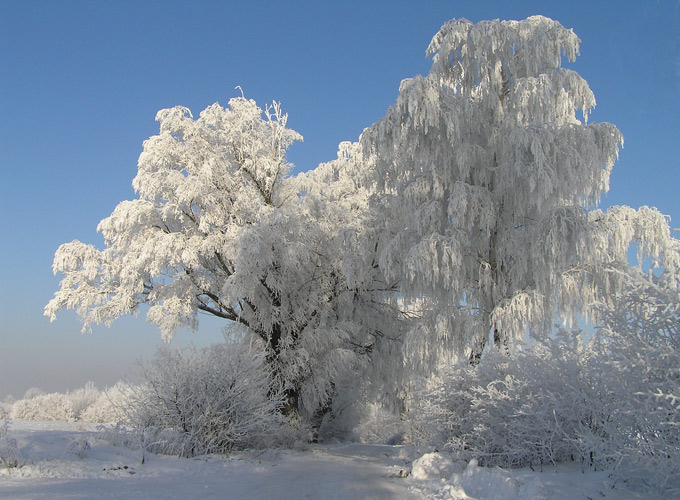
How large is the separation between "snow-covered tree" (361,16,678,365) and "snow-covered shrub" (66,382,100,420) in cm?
1618

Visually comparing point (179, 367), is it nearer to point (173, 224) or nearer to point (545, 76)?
point (173, 224)

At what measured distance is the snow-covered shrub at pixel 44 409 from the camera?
1959cm

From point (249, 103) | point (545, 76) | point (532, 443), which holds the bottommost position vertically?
point (532, 443)

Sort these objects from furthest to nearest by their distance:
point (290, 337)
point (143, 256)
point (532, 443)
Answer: point (290, 337) → point (143, 256) → point (532, 443)

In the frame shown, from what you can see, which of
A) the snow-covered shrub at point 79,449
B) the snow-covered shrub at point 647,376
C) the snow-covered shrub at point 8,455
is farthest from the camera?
the snow-covered shrub at point 79,449

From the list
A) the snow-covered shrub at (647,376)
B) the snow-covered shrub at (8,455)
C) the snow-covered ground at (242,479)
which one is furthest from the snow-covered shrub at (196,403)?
the snow-covered shrub at (647,376)

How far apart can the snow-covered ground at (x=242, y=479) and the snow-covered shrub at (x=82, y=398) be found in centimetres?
1517

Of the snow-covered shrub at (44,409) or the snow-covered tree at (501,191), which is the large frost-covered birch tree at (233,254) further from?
the snow-covered shrub at (44,409)

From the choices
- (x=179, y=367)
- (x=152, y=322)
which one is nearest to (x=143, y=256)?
(x=152, y=322)

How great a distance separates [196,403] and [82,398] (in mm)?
15758

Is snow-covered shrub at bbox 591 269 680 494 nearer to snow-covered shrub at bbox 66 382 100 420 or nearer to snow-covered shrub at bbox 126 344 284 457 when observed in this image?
snow-covered shrub at bbox 126 344 284 457

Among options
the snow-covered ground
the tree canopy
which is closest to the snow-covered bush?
the snow-covered ground

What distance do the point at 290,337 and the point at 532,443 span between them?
9.47 m

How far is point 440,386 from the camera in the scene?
338 inches
